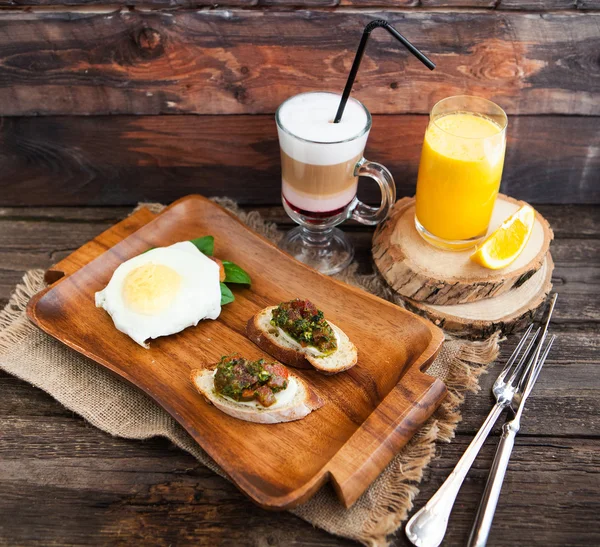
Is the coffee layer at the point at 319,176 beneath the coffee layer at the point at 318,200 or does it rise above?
above

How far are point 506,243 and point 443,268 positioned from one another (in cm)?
25

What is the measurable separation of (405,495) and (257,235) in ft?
3.93

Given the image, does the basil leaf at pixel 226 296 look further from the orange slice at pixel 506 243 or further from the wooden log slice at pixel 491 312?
the orange slice at pixel 506 243

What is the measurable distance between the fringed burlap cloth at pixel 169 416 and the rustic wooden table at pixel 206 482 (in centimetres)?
5

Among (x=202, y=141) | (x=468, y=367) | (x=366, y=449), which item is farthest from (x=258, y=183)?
(x=366, y=449)

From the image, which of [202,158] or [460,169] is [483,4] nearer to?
[460,169]

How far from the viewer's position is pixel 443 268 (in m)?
2.36

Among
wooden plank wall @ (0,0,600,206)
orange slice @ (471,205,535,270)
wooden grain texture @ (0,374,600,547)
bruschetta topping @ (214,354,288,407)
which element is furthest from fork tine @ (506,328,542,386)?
wooden plank wall @ (0,0,600,206)

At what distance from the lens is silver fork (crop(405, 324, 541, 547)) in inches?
68.4

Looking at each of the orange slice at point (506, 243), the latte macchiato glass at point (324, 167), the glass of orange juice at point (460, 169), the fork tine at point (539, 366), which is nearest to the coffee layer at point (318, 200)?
the latte macchiato glass at point (324, 167)

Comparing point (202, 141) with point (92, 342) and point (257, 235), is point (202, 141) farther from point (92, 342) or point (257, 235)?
point (92, 342)

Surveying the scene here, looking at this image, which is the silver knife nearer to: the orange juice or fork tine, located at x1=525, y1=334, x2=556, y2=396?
fork tine, located at x1=525, y1=334, x2=556, y2=396

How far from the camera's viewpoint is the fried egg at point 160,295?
7.04 ft

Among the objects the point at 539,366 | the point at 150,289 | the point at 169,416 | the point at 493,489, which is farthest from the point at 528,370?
the point at 150,289
